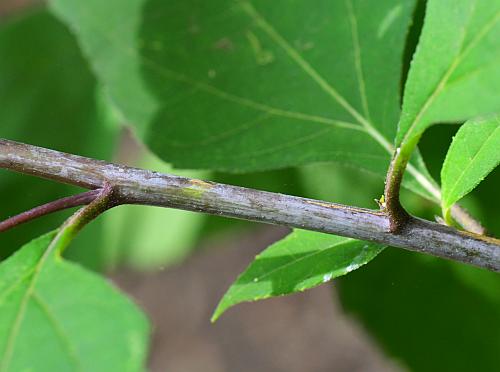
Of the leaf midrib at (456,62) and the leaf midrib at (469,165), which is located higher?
the leaf midrib at (456,62)

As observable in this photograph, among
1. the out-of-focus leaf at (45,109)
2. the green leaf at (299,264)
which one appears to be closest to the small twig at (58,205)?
the green leaf at (299,264)

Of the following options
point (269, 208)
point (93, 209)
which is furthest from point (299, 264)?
point (93, 209)

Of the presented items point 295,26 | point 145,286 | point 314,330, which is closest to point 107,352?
point 295,26

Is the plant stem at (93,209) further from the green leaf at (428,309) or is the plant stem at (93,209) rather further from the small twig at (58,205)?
the green leaf at (428,309)

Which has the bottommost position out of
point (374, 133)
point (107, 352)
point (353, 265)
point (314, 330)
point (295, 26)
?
point (314, 330)

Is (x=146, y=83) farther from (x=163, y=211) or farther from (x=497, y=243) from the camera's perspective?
(x=163, y=211)

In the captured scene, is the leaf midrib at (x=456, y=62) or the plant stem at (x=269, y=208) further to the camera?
the plant stem at (x=269, y=208)

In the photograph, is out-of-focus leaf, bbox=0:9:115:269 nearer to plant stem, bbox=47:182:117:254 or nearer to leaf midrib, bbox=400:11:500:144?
plant stem, bbox=47:182:117:254

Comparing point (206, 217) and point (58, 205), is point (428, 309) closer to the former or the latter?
point (206, 217)
